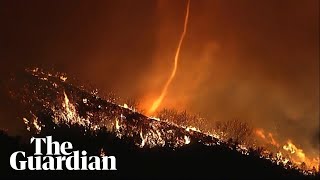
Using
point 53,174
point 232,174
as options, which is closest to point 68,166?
point 53,174

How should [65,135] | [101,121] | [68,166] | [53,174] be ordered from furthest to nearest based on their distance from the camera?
[101,121] < [65,135] < [53,174] < [68,166]

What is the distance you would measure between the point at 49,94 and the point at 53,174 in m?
13.9

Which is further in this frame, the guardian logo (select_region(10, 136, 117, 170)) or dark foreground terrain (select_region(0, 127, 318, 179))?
dark foreground terrain (select_region(0, 127, 318, 179))

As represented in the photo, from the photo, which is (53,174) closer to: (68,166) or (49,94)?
(68,166)

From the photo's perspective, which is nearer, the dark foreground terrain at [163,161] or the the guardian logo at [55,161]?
the the guardian logo at [55,161]

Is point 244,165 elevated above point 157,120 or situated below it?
below

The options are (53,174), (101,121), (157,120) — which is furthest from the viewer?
(157,120)

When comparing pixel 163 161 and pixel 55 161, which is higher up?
pixel 163 161

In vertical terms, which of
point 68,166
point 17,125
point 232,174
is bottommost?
point 68,166

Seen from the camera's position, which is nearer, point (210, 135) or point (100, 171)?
point (100, 171)

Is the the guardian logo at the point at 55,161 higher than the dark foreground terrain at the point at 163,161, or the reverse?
the dark foreground terrain at the point at 163,161

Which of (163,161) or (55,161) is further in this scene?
(163,161)

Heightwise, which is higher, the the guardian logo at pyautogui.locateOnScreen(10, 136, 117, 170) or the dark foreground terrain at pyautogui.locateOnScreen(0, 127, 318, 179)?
the dark foreground terrain at pyautogui.locateOnScreen(0, 127, 318, 179)

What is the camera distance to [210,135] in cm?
4038
